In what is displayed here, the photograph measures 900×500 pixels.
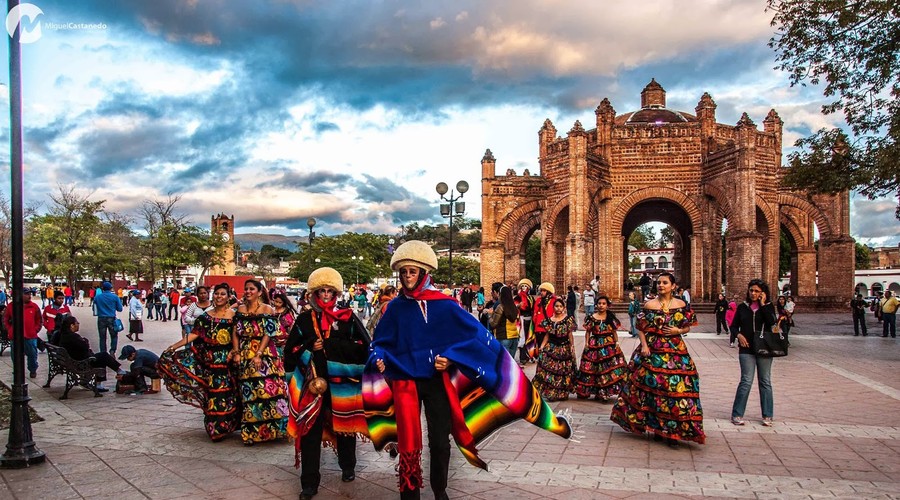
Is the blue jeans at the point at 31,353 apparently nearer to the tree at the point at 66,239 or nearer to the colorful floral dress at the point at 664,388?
the colorful floral dress at the point at 664,388

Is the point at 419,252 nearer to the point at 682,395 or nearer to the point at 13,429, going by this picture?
the point at 682,395

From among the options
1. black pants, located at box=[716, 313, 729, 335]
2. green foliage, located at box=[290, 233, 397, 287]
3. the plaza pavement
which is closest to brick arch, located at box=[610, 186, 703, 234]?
black pants, located at box=[716, 313, 729, 335]

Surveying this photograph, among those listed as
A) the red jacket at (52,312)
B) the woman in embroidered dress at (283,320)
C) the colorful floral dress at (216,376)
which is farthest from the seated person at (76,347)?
the woman in embroidered dress at (283,320)

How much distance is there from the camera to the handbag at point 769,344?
6.59 m

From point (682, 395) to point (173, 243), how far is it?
4331cm

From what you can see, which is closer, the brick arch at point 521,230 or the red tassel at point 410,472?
the red tassel at point 410,472

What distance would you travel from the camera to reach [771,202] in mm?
30062

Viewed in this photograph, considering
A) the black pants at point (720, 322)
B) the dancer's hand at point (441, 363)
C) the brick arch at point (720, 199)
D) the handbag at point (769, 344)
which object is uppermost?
the brick arch at point (720, 199)

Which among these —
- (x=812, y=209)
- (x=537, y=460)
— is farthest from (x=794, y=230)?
(x=537, y=460)

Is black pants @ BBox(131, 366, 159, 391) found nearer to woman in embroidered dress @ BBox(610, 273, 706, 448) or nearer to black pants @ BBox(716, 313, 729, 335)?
woman in embroidered dress @ BBox(610, 273, 706, 448)

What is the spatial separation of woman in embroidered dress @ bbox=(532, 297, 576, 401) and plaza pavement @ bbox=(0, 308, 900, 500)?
285mm

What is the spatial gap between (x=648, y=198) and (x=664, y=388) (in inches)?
991

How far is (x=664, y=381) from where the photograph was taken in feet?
19.6

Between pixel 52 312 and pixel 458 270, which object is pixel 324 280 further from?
pixel 458 270
